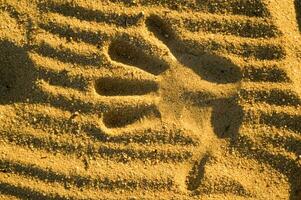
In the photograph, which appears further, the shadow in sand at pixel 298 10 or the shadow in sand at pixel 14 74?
the shadow in sand at pixel 298 10

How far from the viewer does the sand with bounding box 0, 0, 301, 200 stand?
1.90 meters

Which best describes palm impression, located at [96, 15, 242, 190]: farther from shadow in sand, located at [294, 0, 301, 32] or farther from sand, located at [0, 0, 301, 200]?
shadow in sand, located at [294, 0, 301, 32]

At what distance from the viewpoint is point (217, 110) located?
6.42 ft

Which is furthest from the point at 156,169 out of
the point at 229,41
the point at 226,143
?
the point at 229,41

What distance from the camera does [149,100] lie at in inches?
76.3

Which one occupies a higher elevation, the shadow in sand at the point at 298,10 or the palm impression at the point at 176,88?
the shadow in sand at the point at 298,10

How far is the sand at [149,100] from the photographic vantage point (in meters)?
1.90

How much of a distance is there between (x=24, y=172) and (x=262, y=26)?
1.08 meters

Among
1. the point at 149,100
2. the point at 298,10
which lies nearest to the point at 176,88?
the point at 149,100

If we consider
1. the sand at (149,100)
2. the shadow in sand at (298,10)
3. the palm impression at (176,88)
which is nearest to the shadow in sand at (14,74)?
the sand at (149,100)

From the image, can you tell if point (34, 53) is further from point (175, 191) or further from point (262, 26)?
point (262, 26)

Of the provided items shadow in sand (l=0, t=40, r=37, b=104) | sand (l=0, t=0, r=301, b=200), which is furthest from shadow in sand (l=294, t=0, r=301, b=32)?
shadow in sand (l=0, t=40, r=37, b=104)

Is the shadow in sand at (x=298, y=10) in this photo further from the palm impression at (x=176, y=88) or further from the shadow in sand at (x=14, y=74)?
the shadow in sand at (x=14, y=74)

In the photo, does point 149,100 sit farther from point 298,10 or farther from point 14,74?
point 298,10
